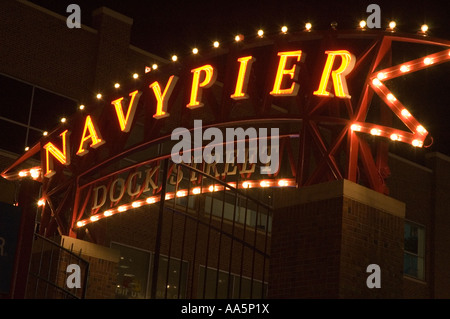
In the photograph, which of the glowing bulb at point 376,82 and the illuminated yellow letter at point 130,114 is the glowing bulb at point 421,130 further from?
the illuminated yellow letter at point 130,114

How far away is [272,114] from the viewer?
14688 millimetres

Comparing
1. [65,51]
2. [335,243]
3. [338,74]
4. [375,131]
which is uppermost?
[65,51]

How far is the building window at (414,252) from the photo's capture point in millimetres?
34156

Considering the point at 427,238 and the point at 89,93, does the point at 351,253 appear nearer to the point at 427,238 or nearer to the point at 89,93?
the point at 89,93

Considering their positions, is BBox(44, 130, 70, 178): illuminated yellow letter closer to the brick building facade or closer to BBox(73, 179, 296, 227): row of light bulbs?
BBox(73, 179, 296, 227): row of light bulbs

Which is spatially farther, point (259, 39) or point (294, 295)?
point (259, 39)

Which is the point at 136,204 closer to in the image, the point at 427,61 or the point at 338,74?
the point at 338,74

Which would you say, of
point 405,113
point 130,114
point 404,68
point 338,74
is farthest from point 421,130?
point 130,114

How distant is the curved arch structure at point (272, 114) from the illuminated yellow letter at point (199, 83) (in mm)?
19

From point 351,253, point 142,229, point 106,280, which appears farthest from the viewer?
point 142,229

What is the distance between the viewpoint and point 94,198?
19250 mm

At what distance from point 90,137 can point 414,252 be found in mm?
19218
